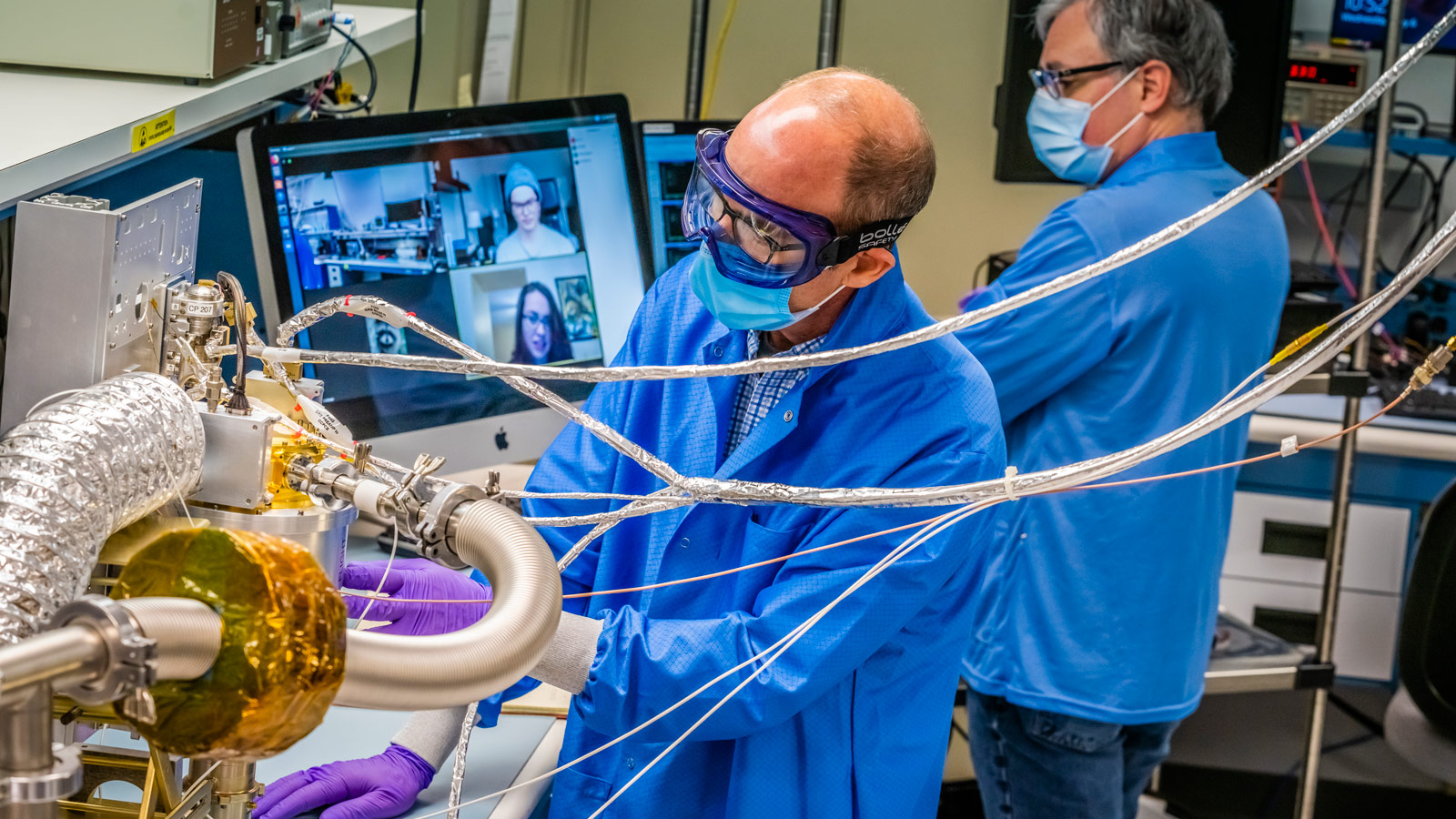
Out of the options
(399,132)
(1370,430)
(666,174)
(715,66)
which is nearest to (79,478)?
(399,132)

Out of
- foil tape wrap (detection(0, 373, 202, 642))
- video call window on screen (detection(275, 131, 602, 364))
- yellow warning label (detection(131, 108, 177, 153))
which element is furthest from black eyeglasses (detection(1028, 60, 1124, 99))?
foil tape wrap (detection(0, 373, 202, 642))

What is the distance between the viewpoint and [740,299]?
4.10ft

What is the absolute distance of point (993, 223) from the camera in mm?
3598

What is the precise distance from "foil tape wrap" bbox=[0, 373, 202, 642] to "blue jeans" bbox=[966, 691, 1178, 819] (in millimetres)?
1440

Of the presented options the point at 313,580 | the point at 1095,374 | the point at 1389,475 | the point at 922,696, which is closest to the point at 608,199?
the point at 1095,374

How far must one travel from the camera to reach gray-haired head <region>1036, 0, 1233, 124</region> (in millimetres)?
1990

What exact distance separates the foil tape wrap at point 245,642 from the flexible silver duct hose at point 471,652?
0.04ft

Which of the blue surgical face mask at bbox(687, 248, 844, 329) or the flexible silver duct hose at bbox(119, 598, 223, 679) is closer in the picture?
the flexible silver duct hose at bbox(119, 598, 223, 679)

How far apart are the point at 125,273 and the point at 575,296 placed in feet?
3.61

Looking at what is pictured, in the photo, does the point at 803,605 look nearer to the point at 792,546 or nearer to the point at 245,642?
the point at 792,546

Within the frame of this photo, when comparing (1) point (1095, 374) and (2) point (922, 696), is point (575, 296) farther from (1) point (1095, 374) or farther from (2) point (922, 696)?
(2) point (922, 696)

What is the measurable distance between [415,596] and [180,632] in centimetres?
71

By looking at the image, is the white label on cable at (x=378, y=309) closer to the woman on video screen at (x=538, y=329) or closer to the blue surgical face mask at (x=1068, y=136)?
the woman on video screen at (x=538, y=329)

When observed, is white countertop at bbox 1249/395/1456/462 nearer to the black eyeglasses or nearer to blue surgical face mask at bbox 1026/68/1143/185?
blue surgical face mask at bbox 1026/68/1143/185
